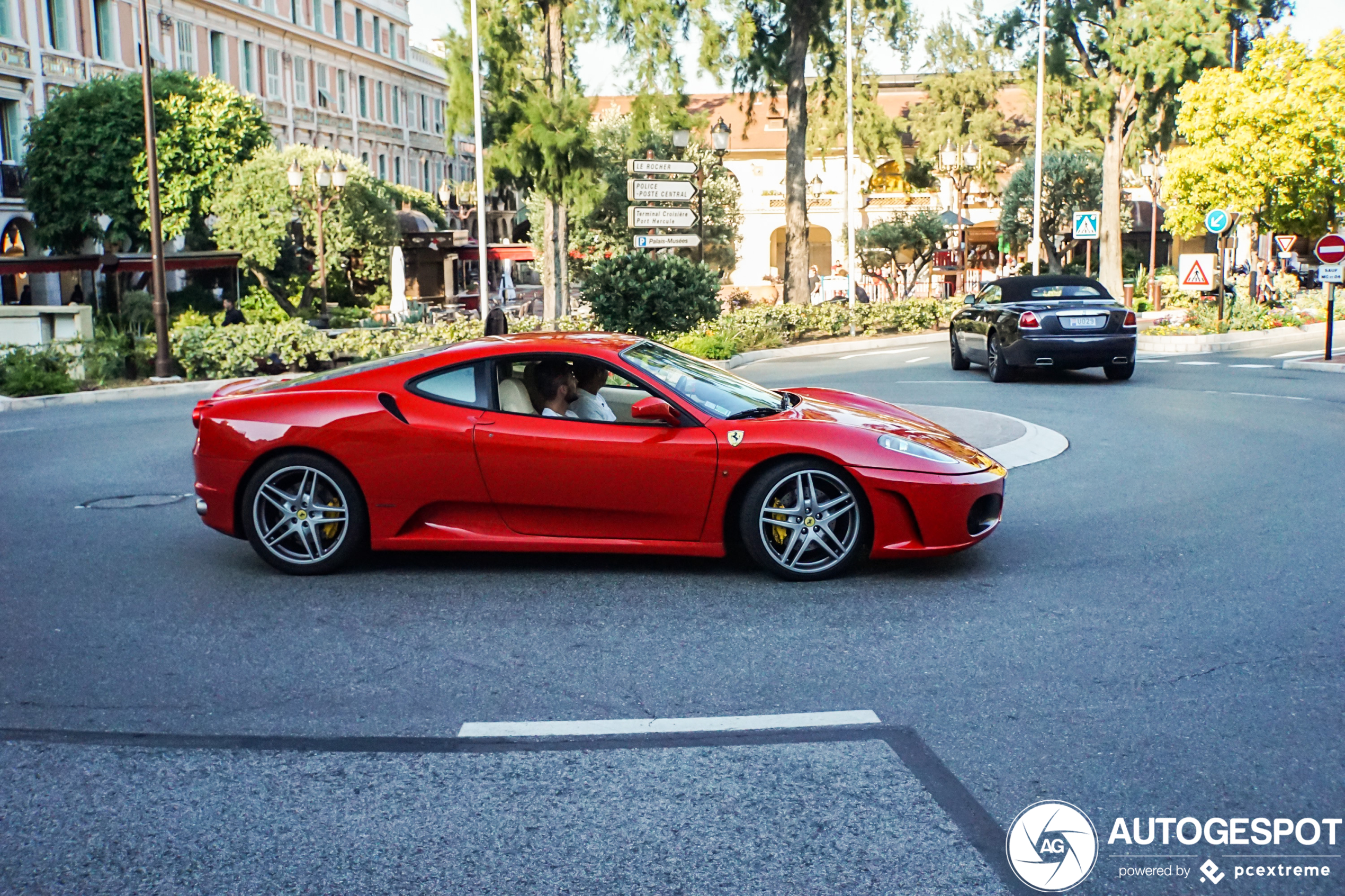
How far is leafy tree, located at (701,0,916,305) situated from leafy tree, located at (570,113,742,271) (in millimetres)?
8624

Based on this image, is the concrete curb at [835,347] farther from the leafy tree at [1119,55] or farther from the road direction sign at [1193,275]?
the leafy tree at [1119,55]

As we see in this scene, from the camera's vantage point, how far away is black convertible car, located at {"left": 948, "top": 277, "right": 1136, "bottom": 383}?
59.9 ft

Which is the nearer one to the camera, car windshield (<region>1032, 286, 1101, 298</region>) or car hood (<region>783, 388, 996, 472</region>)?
car hood (<region>783, 388, 996, 472</region>)

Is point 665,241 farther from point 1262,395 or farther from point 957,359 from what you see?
point 1262,395

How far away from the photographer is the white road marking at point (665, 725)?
189 inches

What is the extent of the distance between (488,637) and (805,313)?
25.8 metres

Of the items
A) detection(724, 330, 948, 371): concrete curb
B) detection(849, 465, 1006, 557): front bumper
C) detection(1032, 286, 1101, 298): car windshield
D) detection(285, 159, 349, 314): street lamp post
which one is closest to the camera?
detection(849, 465, 1006, 557): front bumper

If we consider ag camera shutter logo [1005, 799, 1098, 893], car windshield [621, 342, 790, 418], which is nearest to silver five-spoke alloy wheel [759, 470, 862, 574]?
car windshield [621, 342, 790, 418]

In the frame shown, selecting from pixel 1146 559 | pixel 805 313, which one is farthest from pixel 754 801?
pixel 805 313

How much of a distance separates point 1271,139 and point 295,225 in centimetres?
2777

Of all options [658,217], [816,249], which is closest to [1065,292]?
[658,217]

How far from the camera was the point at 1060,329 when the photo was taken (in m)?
18.3

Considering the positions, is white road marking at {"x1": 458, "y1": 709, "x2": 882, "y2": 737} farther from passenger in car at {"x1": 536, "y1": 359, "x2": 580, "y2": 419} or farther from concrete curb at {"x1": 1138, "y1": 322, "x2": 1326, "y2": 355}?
concrete curb at {"x1": 1138, "y1": 322, "x2": 1326, "y2": 355}

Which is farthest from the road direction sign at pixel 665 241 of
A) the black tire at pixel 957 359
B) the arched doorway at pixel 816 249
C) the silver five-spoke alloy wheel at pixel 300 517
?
the arched doorway at pixel 816 249
